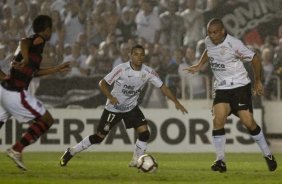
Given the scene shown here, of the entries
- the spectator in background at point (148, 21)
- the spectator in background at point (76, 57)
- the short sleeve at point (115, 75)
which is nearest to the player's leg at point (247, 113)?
the short sleeve at point (115, 75)

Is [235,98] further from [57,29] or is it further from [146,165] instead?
[57,29]

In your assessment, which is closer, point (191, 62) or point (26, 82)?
point (26, 82)

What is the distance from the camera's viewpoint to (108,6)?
22.1 meters

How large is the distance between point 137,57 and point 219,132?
Answer: 177cm

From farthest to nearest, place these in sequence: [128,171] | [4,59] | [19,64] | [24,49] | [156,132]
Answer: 1. [4,59]
2. [156,132]
3. [128,171]
4. [19,64]
5. [24,49]

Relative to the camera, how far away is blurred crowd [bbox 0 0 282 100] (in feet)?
65.6

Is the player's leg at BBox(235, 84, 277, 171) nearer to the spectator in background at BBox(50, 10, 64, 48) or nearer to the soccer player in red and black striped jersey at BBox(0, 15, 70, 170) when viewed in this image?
the soccer player in red and black striped jersey at BBox(0, 15, 70, 170)

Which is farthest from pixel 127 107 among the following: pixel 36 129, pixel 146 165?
pixel 36 129

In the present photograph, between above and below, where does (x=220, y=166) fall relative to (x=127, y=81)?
below

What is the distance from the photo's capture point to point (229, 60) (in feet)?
43.4

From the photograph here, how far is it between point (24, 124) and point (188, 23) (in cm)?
447

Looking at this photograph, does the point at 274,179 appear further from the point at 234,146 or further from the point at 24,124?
the point at 24,124

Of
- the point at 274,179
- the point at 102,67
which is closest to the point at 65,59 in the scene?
the point at 102,67

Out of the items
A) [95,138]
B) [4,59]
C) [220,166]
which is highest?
[4,59]
